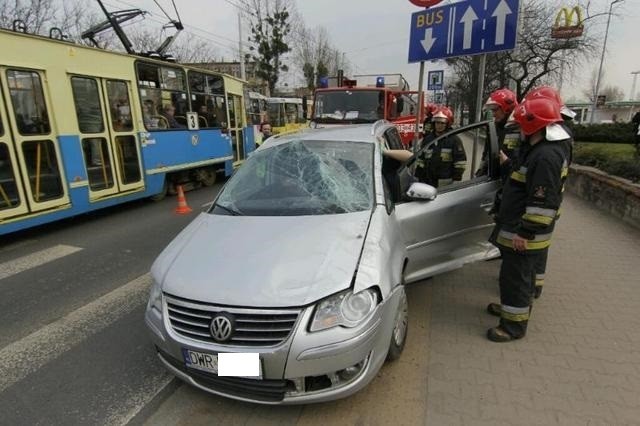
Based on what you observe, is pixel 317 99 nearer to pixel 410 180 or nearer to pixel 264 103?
pixel 410 180

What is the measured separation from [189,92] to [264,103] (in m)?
16.5

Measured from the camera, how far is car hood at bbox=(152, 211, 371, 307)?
7.43 ft

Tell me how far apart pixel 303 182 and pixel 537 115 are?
1.85 meters

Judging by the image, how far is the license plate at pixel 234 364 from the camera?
2.18 m

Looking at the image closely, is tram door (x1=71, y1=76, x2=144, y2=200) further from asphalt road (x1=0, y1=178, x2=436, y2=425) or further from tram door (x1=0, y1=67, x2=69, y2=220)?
asphalt road (x1=0, y1=178, x2=436, y2=425)

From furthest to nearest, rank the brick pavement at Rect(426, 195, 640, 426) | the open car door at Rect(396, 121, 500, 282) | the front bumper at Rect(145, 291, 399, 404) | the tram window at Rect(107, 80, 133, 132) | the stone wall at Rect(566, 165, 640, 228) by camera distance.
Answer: the tram window at Rect(107, 80, 133, 132), the stone wall at Rect(566, 165, 640, 228), the open car door at Rect(396, 121, 500, 282), the brick pavement at Rect(426, 195, 640, 426), the front bumper at Rect(145, 291, 399, 404)

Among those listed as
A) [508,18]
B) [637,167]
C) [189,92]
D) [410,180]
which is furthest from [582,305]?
[189,92]

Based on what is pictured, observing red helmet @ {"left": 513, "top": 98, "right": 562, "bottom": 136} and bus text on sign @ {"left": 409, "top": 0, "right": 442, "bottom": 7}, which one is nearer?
red helmet @ {"left": 513, "top": 98, "right": 562, "bottom": 136}

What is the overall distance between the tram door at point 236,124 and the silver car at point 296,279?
27.7 feet

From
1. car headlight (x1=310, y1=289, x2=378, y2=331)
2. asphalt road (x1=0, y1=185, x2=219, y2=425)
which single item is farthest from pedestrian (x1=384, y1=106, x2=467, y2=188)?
asphalt road (x1=0, y1=185, x2=219, y2=425)

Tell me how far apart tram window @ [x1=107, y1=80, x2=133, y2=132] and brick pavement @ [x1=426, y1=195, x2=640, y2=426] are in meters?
6.38

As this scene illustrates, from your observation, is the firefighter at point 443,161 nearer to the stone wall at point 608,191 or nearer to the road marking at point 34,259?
the stone wall at point 608,191

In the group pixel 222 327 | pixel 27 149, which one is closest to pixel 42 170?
pixel 27 149

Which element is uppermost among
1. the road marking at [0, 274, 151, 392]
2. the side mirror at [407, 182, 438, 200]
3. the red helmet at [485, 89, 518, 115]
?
the red helmet at [485, 89, 518, 115]
